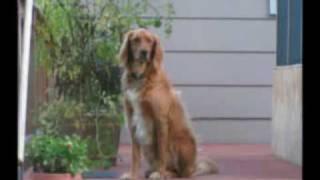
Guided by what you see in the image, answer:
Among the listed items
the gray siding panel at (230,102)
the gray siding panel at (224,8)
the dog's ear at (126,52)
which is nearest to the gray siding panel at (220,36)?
the gray siding panel at (224,8)

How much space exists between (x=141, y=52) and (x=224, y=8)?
3153 mm

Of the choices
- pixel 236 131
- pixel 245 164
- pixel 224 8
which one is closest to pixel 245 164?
pixel 245 164

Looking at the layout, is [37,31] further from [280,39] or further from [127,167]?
[280,39]

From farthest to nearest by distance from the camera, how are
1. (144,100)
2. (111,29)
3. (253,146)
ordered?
(253,146) → (111,29) → (144,100)

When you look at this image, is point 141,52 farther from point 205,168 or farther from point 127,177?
point 205,168

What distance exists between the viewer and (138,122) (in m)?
3.98

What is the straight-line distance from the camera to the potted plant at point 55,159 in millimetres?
3496

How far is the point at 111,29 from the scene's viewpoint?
4875 mm

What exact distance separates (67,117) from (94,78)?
351 millimetres

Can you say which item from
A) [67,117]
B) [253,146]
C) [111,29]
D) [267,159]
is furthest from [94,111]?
[253,146]

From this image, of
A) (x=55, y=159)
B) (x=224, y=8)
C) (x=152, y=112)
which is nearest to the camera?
(x=55, y=159)

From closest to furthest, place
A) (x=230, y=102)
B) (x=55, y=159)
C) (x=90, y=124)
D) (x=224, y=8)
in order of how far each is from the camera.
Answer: (x=55, y=159) → (x=90, y=124) → (x=224, y=8) → (x=230, y=102)

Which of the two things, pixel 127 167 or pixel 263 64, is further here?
pixel 263 64
